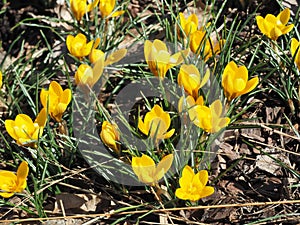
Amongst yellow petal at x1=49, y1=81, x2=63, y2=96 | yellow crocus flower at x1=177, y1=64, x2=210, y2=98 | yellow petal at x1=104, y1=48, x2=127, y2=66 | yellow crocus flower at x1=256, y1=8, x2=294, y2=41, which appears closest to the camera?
yellow crocus flower at x1=177, y1=64, x2=210, y2=98

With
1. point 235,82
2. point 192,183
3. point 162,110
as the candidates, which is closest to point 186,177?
point 192,183

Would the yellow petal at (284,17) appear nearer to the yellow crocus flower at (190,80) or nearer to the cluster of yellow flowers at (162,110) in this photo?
the cluster of yellow flowers at (162,110)

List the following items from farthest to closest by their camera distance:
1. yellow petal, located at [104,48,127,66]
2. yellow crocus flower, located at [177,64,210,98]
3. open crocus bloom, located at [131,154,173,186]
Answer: yellow petal, located at [104,48,127,66], yellow crocus flower, located at [177,64,210,98], open crocus bloom, located at [131,154,173,186]

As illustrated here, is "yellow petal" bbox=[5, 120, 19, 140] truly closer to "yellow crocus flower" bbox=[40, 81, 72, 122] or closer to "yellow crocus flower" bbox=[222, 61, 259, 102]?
"yellow crocus flower" bbox=[40, 81, 72, 122]

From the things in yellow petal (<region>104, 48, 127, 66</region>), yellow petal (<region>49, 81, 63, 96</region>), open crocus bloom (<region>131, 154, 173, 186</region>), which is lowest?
open crocus bloom (<region>131, 154, 173, 186</region>)

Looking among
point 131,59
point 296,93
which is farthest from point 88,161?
point 296,93

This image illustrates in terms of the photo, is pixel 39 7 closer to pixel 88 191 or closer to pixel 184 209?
pixel 88 191

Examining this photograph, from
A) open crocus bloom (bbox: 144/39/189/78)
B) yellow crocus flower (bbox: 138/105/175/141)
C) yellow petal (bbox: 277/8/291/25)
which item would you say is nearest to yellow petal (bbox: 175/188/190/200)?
yellow crocus flower (bbox: 138/105/175/141)

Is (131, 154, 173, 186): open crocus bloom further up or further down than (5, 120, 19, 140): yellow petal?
further down

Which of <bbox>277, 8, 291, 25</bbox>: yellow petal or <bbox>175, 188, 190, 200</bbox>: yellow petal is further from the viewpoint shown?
<bbox>277, 8, 291, 25</bbox>: yellow petal
